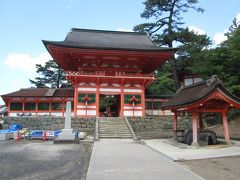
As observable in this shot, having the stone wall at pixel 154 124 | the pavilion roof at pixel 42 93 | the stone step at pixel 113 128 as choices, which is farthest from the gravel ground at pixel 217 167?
the pavilion roof at pixel 42 93

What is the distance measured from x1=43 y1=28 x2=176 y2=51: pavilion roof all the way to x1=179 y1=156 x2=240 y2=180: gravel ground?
15590mm

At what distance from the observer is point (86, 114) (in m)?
24.2

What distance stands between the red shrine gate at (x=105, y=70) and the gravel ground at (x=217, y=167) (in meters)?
15.2

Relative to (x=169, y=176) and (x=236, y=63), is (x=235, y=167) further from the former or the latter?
(x=236, y=63)

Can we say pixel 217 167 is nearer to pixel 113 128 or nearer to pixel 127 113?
pixel 113 128

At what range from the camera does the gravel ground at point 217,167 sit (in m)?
7.34

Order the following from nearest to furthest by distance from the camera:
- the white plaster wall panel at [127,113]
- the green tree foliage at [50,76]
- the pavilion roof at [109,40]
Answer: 1. the white plaster wall panel at [127,113]
2. the pavilion roof at [109,40]
3. the green tree foliage at [50,76]

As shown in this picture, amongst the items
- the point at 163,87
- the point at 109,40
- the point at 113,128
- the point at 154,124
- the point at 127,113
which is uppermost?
the point at 109,40

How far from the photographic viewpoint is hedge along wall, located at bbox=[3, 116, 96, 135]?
21866 mm

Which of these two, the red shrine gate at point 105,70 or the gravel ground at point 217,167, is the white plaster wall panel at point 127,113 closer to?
the red shrine gate at point 105,70

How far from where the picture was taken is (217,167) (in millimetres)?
8531

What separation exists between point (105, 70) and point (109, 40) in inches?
178

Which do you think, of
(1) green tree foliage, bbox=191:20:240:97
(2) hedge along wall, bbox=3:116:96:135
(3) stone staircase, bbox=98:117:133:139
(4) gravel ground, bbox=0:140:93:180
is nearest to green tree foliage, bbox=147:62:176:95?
(1) green tree foliage, bbox=191:20:240:97

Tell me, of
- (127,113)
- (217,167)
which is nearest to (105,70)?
(127,113)
